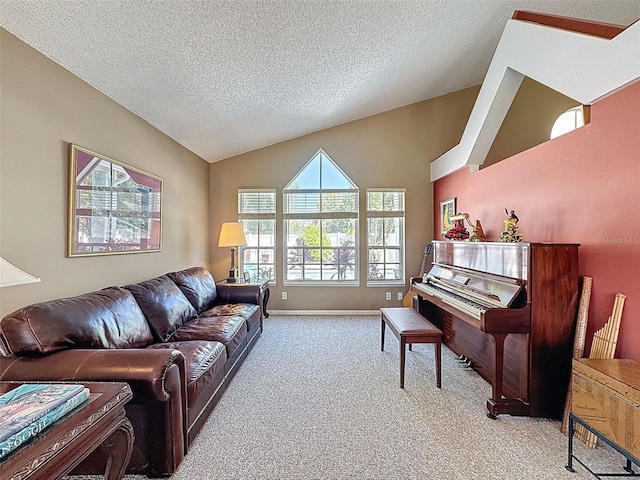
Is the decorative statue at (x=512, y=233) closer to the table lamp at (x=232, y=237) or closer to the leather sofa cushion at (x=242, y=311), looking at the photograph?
the leather sofa cushion at (x=242, y=311)

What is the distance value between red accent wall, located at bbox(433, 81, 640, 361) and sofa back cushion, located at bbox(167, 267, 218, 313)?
3449 mm

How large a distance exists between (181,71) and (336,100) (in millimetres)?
2055

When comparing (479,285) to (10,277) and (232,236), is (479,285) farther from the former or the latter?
(232,236)

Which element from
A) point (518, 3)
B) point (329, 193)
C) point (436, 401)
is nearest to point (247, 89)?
point (329, 193)

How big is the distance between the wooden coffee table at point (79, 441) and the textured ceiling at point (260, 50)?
6.85ft

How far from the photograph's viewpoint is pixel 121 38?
2.16 meters

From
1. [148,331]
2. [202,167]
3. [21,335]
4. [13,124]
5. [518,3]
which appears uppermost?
[518,3]

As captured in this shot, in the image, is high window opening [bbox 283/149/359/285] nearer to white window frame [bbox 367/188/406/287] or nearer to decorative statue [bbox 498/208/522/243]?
white window frame [bbox 367/188/406/287]

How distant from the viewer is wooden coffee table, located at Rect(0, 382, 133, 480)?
964mm

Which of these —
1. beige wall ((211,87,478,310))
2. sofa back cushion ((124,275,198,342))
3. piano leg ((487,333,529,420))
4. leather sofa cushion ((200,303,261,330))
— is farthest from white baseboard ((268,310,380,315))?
piano leg ((487,333,529,420))

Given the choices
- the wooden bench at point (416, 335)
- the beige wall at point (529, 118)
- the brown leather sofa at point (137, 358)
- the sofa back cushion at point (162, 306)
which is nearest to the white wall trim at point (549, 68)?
the beige wall at point (529, 118)

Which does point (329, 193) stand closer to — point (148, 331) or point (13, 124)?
point (148, 331)

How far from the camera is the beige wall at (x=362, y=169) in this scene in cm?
525

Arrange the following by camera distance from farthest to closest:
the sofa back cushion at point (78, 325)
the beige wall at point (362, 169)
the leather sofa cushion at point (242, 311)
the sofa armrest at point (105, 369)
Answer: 1. the beige wall at point (362, 169)
2. the leather sofa cushion at point (242, 311)
3. the sofa back cushion at point (78, 325)
4. the sofa armrest at point (105, 369)
